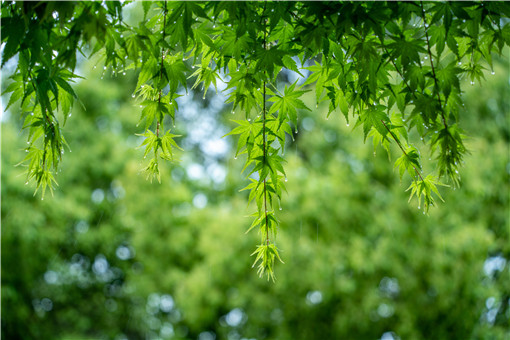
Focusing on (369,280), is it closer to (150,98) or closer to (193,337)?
(193,337)

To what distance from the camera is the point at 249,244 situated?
5.32 m

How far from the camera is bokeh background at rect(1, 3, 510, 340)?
4797mm

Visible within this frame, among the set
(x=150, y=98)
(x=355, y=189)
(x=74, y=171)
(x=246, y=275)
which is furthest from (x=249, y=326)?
(x=150, y=98)

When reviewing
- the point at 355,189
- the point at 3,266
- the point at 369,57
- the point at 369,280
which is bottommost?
the point at 3,266

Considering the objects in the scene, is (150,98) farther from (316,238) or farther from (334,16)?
(316,238)

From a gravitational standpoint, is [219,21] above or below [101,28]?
above

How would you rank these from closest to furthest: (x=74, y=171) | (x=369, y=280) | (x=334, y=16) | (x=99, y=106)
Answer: (x=334, y=16), (x=369, y=280), (x=74, y=171), (x=99, y=106)

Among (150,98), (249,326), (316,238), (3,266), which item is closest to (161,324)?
(249,326)

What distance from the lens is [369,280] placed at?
493cm

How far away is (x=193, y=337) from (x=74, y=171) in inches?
110

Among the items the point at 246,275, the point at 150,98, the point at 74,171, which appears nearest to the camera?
the point at 150,98

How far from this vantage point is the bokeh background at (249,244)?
480 cm

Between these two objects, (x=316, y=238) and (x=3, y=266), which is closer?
(x=316, y=238)

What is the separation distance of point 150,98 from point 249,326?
4.82 m
